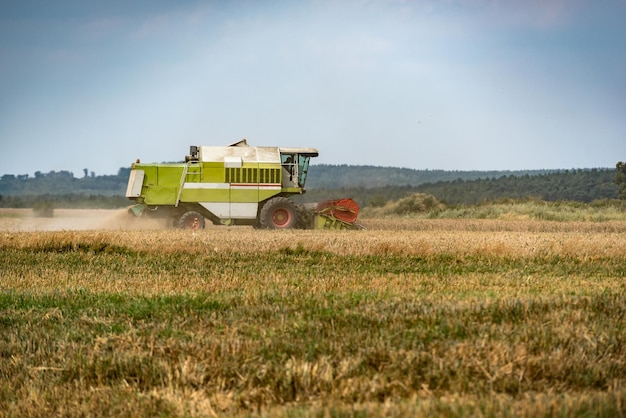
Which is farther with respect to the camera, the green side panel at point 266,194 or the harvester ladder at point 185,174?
the green side panel at point 266,194

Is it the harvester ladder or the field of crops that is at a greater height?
the harvester ladder

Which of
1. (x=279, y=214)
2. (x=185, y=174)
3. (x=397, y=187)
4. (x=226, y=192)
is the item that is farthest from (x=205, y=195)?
(x=397, y=187)

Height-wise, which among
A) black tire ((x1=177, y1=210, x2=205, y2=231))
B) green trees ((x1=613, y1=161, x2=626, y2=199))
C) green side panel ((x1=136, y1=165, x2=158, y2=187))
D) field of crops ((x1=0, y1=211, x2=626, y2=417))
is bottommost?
field of crops ((x1=0, y1=211, x2=626, y2=417))

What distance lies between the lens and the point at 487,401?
565 cm

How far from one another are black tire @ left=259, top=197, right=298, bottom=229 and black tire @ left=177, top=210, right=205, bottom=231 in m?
1.93

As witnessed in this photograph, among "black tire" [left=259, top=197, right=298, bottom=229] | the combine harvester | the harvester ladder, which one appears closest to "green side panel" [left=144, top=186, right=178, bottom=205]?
the combine harvester

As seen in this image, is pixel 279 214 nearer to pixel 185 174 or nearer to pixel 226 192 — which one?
pixel 226 192

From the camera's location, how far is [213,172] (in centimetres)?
2622

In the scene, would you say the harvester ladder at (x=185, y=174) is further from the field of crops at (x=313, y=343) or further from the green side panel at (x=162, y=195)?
the field of crops at (x=313, y=343)

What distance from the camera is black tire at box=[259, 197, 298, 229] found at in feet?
86.0

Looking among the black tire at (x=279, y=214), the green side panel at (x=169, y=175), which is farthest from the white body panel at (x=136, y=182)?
the black tire at (x=279, y=214)

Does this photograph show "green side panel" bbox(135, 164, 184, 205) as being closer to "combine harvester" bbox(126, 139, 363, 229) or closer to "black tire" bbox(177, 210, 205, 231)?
"combine harvester" bbox(126, 139, 363, 229)

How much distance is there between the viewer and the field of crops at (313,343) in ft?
20.6

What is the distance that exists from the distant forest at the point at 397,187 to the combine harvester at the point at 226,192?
265 cm
